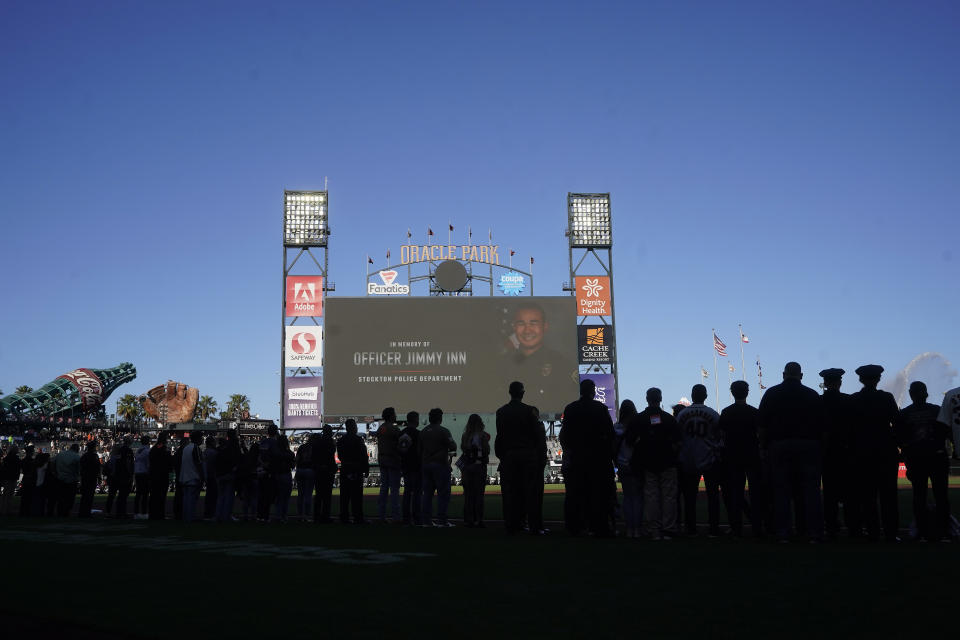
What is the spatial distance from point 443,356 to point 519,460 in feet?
101

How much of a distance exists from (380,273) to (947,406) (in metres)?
40.2

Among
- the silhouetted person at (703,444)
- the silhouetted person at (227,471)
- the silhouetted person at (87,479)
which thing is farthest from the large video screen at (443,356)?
the silhouetted person at (703,444)

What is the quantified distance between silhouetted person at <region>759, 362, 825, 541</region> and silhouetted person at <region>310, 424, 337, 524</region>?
787cm

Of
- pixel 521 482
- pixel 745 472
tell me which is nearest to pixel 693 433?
pixel 745 472

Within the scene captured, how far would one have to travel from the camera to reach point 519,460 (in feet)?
35.0

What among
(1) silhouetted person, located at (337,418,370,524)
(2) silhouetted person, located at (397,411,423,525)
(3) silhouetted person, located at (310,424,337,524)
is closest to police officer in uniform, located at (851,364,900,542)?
(2) silhouetted person, located at (397,411,423,525)

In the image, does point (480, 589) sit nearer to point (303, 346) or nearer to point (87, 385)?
point (303, 346)

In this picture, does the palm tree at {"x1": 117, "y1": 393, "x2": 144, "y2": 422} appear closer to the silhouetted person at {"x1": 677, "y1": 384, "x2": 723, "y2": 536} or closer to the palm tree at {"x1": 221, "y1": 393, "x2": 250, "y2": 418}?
the palm tree at {"x1": 221, "y1": 393, "x2": 250, "y2": 418}

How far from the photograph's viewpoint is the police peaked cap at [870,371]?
9328mm

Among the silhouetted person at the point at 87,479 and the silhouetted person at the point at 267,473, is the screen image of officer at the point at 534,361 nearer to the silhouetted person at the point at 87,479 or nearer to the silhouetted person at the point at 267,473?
the silhouetted person at the point at 87,479

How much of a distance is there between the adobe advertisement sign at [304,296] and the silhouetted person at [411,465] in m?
33.0

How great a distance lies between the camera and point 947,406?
944 centimetres

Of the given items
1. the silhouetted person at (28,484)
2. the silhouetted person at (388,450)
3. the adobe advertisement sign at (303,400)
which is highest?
the adobe advertisement sign at (303,400)

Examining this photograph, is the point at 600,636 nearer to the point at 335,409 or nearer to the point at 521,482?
the point at 521,482
